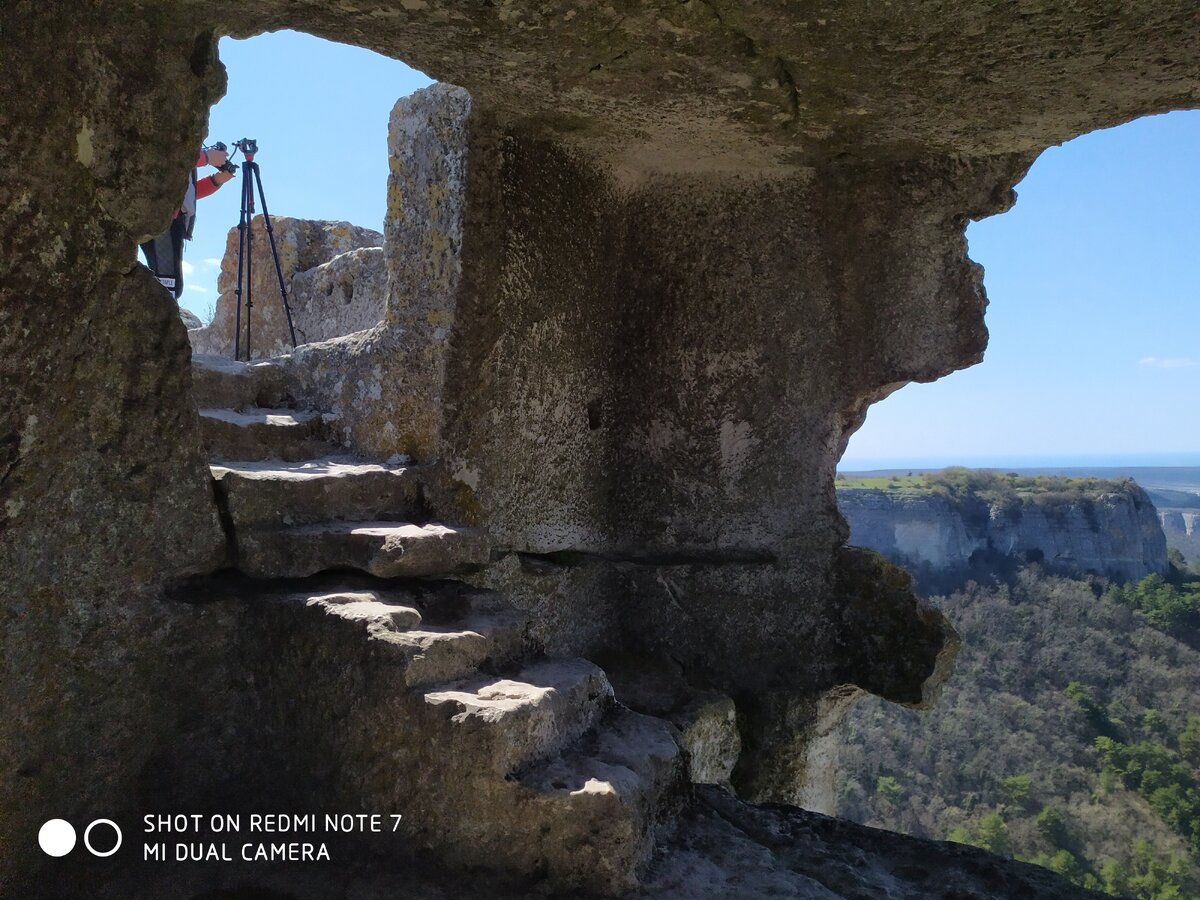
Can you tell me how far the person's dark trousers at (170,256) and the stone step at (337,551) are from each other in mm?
2188

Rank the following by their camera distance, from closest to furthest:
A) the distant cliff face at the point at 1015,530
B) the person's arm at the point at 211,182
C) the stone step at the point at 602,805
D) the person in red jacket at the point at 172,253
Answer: the stone step at the point at 602,805 < the person in red jacket at the point at 172,253 < the person's arm at the point at 211,182 < the distant cliff face at the point at 1015,530

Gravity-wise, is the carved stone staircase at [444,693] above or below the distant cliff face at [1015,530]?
above

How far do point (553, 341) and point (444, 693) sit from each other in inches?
60.8

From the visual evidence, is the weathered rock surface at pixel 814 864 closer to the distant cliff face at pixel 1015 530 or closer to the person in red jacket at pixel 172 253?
the person in red jacket at pixel 172 253

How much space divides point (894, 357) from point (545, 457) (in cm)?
133

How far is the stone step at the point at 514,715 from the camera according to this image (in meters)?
1.99

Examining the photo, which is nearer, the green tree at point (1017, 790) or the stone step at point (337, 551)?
the stone step at point (337, 551)

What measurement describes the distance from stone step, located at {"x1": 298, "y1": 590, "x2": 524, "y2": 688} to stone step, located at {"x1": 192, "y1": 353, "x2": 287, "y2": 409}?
1.09 m

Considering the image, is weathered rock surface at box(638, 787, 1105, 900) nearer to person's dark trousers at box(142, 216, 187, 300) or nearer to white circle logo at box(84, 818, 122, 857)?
white circle logo at box(84, 818, 122, 857)

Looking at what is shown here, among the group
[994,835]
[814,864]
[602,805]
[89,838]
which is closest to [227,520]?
[89,838]

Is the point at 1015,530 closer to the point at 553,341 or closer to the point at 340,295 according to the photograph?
the point at 340,295

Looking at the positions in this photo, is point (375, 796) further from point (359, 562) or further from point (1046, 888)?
point (1046, 888)

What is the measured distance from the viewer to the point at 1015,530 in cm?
3419

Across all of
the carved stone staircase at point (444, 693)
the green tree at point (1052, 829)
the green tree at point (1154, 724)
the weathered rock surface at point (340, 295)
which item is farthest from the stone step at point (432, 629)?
the green tree at point (1154, 724)
